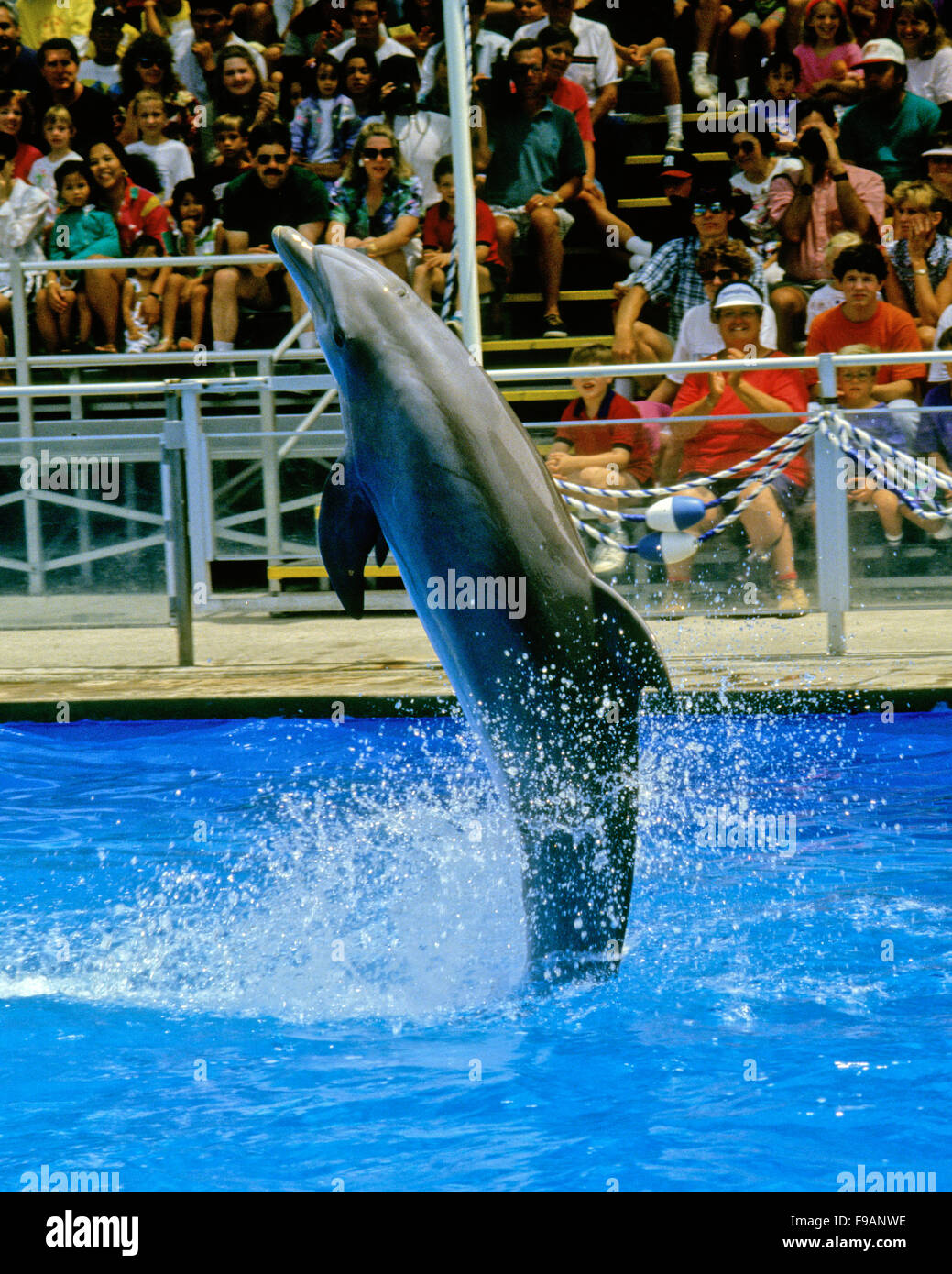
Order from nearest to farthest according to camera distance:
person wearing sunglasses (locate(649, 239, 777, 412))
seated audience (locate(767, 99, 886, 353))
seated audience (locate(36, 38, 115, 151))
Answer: person wearing sunglasses (locate(649, 239, 777, 412)), seated audience (locate(767, 99, 886, 353)), seated audience (locate(36, 38, 115, 151))

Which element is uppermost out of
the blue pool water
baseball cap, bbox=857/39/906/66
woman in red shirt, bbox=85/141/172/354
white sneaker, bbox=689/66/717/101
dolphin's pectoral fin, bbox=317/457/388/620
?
white sneaker, bbox=689/66/717/101

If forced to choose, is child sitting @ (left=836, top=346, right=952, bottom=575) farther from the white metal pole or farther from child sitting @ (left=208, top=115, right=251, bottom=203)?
child sitting @ (left=208, top=115, right=251, bottom=203)

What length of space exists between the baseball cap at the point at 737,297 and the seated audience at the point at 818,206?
1197 millimetres

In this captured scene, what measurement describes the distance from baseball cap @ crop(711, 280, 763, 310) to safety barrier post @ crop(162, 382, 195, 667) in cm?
373

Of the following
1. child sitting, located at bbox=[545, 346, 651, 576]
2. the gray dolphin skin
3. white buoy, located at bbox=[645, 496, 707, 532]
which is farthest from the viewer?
child sitting, located at bbox=[545, 346, 651, 576]

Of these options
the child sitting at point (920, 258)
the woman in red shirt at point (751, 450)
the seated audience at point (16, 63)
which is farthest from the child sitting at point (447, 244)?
the seated audience at point (16, 63)

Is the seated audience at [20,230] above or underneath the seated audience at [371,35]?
underneath

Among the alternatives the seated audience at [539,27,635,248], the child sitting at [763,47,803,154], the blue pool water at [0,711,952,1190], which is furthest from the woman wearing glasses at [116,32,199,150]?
the blue pool water at [0,711,952,1190]

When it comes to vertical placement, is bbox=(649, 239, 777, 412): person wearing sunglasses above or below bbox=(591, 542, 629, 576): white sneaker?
above

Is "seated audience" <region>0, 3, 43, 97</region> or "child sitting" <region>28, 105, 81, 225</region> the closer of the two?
"child sitting" <region>28, 105, 81, 225</region>

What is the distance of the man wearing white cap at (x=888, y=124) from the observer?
1270cm

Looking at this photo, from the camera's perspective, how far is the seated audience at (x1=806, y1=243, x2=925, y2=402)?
10.7 m

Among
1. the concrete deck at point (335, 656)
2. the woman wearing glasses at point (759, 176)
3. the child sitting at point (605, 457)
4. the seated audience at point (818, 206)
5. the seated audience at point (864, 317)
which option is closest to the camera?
the concrete deck at point (335, 656)

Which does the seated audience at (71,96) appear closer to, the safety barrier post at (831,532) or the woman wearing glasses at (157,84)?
the woman wearing glasses at (157,84)
